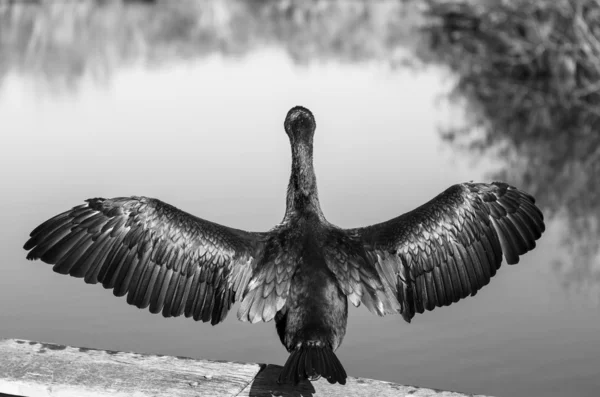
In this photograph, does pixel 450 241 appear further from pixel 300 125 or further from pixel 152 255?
pixel 152 255

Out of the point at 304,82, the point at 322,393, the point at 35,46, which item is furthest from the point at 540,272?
the point at 35,46

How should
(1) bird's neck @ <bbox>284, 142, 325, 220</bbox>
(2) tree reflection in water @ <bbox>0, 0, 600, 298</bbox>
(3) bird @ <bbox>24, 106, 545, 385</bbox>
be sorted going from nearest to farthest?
(3) bird @ <bbox>24, 106, 545, 385</bbox> → (1) bird's neck @ <bbox>284, 142, 325, 220</bbox> → (2) tree reflection in water @ <bbox>0, 0, 600, 298</bbox>

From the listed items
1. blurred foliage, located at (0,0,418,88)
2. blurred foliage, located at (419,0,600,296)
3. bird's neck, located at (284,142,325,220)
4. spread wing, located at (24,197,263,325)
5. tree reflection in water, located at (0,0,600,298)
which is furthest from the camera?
blurred foliage, located at (0,0,418,88)

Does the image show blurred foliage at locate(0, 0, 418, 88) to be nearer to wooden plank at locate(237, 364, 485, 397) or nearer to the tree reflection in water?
the tree reflection in water

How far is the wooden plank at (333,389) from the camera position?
3635 millimetres

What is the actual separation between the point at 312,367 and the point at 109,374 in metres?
0.76

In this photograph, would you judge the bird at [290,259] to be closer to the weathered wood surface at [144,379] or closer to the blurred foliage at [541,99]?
the weathered wood surface at [144,379]

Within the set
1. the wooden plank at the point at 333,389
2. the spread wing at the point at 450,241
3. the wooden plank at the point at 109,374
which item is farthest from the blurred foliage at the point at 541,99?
the wooden plank at the point at 109,374

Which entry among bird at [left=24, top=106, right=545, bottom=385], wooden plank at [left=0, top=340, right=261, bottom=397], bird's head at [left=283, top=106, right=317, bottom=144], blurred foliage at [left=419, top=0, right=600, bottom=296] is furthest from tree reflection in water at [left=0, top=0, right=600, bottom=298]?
wooden plank at [left=0, top=340, right=261, bottom=397]

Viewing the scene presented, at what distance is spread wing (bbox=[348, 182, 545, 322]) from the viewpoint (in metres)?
4.41

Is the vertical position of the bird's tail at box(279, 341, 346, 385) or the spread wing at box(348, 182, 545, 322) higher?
the spread wing at box(348, 182, 545, 322)

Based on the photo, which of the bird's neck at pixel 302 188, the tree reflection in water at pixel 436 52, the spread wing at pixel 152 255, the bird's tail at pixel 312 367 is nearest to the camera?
the bird's tail at pixel 312 367

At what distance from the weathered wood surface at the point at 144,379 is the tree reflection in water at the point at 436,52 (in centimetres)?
560

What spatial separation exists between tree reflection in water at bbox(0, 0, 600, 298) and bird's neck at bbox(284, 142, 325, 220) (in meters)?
4.77
